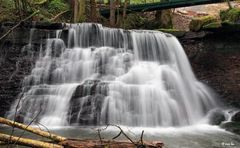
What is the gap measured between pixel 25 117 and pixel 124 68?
12.7 feet

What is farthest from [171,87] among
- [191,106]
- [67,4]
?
[67,4]

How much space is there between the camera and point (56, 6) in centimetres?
1966

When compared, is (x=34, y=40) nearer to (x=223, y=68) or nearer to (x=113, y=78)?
(x=113, y=78)

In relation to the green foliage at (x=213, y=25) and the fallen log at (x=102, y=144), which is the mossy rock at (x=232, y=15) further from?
the fallen log at (x=102, y=144)

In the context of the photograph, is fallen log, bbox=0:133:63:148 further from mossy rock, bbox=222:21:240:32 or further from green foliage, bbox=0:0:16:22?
mossy rock, bbox=222:21:240:32

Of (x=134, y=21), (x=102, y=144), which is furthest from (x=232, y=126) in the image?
(x=134, y=21)

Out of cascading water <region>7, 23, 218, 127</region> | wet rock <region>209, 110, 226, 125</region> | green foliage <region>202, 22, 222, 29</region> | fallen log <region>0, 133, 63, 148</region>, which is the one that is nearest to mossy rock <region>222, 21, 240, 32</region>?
green foliage <region>202, 22, 222, 29</region>

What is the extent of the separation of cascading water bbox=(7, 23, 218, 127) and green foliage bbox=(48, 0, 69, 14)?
5044 millimetres

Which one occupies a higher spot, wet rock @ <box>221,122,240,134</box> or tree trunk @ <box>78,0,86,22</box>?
tree trunk @ <box>78,0,86,22</box>

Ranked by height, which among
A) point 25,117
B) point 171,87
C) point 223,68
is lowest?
point 25,117

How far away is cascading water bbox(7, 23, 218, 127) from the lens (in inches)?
469

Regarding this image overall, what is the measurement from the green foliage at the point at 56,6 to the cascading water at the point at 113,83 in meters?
5.04

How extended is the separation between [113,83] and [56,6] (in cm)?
842

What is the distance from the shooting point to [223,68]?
15062mm
